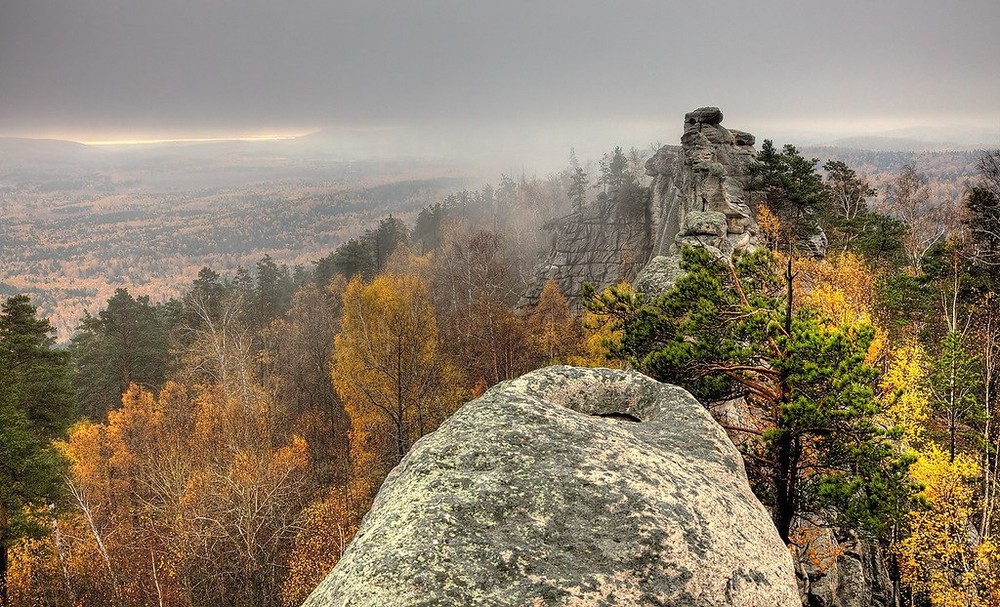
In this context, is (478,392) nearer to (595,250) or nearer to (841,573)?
(841,573)

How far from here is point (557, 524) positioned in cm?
440

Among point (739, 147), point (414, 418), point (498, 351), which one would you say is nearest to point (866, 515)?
point (414, 418)

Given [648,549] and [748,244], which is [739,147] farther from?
[648,549]

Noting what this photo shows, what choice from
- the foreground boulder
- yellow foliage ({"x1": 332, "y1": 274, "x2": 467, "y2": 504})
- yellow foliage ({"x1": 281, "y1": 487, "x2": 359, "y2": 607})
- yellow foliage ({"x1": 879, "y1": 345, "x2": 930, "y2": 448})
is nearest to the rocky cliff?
yellow foliage ({"x1": 879, "y1": 345, "x2": 930, "y2": 448})

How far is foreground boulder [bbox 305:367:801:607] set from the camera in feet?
12.8

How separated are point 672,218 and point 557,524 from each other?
48.8 meters

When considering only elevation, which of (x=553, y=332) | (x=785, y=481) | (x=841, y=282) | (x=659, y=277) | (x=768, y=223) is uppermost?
(x=768, y=223)

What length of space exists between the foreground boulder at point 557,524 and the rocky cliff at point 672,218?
15.2m

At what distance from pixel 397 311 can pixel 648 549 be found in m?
28.4

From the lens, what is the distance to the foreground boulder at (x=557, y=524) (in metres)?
3.90

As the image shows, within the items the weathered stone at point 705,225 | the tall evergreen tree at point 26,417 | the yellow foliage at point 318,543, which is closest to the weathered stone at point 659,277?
the weathered stone at point 705,225

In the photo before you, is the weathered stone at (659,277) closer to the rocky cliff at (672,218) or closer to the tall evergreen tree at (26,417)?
the rocky cliff at (672,218)

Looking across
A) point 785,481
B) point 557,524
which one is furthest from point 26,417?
point 785,481

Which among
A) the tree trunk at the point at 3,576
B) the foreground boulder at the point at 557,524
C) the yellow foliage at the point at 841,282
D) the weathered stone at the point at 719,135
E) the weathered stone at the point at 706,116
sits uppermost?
the weathered stone at the point at 706,116
